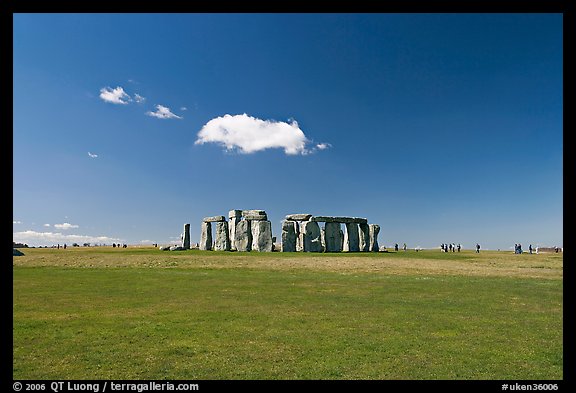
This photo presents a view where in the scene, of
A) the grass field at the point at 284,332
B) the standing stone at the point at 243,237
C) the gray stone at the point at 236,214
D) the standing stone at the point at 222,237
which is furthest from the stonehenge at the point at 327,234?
the grass field at the point at 284,332

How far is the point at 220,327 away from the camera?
7.36 metres

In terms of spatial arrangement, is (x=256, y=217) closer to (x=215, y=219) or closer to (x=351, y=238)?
(x=215, y=219)

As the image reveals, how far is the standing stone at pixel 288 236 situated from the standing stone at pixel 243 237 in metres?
3.26

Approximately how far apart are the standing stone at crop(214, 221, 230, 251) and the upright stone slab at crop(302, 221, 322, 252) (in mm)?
7386

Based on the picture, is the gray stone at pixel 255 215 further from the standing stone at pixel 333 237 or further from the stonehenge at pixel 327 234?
the standing stone at pixel 333 237

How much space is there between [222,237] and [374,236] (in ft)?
53.2

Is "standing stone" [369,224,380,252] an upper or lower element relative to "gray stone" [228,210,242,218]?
lower

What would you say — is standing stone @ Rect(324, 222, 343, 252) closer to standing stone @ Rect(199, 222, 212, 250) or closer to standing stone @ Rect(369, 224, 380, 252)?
standing stone @ Rect(369, 224, 380, 252)

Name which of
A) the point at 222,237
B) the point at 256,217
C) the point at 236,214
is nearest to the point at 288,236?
the point at 256,217

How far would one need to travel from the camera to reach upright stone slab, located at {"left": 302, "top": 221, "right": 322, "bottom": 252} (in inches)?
1371

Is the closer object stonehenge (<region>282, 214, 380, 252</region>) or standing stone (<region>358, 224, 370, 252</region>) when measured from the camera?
stonehenge (<region>282, 214, 380, 252</region>)

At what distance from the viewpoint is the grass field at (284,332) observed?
5.18 m

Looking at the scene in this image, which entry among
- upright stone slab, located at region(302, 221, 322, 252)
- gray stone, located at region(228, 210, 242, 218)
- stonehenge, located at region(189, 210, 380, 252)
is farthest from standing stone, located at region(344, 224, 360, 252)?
gray stone, located at region(228, 210, 242, 218)
